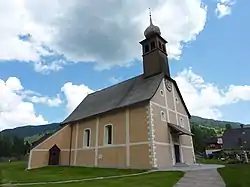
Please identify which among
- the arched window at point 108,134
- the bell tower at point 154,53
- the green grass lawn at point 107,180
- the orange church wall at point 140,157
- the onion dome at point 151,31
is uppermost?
the onion dome at point 151,31

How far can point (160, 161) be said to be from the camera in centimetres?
2041

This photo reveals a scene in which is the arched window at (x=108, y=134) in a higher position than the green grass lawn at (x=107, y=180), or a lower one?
higher

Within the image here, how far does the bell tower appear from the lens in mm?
25208

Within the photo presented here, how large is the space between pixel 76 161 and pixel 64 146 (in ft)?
10.2

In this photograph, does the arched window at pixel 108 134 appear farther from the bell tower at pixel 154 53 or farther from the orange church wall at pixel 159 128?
the bell tower at pixel 154 53

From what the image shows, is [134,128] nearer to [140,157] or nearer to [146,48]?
[140,157]

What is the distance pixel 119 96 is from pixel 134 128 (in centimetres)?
546

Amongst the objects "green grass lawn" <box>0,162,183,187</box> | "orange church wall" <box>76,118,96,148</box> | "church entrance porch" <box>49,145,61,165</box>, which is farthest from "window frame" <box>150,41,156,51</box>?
"church entrance porch" <box>49,145,61,165</box>

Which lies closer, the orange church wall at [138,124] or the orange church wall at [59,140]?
the orange church wall at [138,124]

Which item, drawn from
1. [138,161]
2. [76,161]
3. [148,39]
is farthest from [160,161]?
[148,39]

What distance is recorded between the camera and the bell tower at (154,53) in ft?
82.7

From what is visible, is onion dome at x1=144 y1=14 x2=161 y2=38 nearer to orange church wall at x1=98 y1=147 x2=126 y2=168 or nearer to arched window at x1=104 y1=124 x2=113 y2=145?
arched window at x1=104 y1=124 x2=113 y2=145

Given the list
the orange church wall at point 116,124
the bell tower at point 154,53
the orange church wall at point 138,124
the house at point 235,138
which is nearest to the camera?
the orange church wall at point 138,124

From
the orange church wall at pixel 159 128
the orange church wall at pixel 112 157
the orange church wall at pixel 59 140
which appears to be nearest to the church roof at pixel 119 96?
the orange church wall at pixel 59 140
